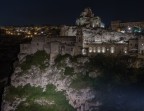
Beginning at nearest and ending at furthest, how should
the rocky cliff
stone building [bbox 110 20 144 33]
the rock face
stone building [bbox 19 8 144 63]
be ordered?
1. the rocky cliff
2. the rock face
3. stone building [bbox 19 8 144 63]
4. stone building [bbox 110 20 144 33]

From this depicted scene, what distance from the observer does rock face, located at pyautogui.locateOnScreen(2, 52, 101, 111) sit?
3738 inches

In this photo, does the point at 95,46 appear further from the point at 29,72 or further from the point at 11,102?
the point at 11,102

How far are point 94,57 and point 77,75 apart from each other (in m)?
6.09

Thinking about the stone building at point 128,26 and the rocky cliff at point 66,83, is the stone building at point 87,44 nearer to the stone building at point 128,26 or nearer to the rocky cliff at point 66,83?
the rocky cliff at point 66,83

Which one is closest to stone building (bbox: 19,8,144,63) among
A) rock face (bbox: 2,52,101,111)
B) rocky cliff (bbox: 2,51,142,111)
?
rocky cliff (bbox: 2,51,142,111)

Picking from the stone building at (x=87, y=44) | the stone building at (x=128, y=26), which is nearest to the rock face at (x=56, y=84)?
the stone building at (x=87, y=44)

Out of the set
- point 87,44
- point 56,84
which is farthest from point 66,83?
point 87,44

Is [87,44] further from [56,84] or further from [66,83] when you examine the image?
[56,84]

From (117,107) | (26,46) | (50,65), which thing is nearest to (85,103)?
(117,107)

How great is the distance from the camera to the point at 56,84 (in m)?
100

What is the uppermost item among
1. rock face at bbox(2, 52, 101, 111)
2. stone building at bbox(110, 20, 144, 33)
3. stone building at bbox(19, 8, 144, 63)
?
stone building at bbox(110, 20, 144, 33)

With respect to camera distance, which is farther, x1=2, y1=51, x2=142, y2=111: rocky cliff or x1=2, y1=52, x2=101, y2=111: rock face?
x1=2, y1=52, x2=101, y2=111: rock face

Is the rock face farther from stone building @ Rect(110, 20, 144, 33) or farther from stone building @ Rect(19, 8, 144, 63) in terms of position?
stone building @ Rect(110, 20, 144, 33)

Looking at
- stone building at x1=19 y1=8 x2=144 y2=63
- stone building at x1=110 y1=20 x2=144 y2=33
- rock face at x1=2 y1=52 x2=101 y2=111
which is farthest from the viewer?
stone building at x1=110 y1=20 x2=144 y2=33
